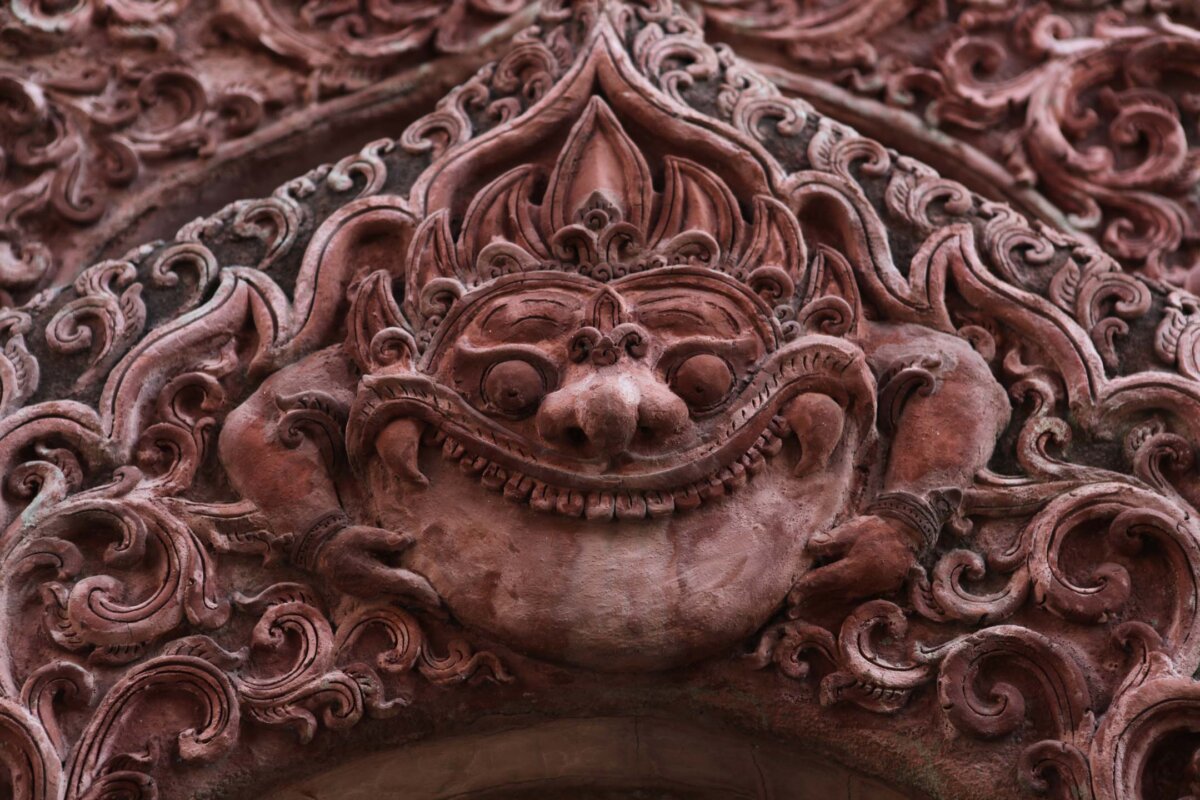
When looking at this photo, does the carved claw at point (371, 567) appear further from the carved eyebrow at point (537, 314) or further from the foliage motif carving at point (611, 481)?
the carved eyebrow at point (537, 314)

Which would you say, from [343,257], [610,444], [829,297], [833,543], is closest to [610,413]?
[610,444]

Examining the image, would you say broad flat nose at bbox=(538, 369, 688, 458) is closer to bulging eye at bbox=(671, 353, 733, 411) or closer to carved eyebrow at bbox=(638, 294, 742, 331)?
bulging eye at bbox=(671, 353, 733, 411)

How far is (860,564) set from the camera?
3.50 metres

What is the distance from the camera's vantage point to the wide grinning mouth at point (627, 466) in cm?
348

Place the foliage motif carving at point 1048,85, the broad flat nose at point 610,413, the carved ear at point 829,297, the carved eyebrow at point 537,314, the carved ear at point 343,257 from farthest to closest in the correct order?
the foliage motif carving at point 1048,85, the carved ear at point 343,257, the carved ear at point 829,297, the carved eyebrow at point 537,314, the broad flat nose at point 610,413

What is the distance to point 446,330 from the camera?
3.71 m

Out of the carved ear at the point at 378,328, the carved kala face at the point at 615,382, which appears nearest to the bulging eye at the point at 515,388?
the carved kala face at the point at 615,382

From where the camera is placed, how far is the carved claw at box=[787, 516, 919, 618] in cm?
350

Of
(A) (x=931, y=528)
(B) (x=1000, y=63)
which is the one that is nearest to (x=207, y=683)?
(A) (x=931, y=528)

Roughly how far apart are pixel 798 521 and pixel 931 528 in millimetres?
244

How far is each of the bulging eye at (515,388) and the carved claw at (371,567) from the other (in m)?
0.30

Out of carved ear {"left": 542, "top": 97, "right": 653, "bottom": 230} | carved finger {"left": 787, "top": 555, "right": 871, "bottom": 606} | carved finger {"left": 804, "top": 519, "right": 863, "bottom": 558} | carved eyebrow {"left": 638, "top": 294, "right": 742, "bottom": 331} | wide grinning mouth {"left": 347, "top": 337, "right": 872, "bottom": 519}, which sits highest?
carved ear {"left": 542, "top": 97, "right": 653, "bottom": 230}

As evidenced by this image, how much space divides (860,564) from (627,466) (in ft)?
1.51

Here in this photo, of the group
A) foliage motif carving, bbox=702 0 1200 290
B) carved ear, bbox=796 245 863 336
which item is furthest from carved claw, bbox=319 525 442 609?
foliage motif carving, bbox=702 0 1200 290
